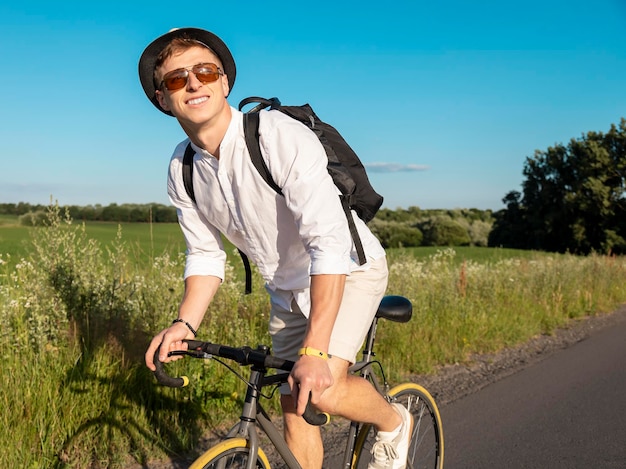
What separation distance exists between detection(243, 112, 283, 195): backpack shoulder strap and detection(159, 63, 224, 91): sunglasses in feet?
0.71

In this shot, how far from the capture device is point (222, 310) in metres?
5.77

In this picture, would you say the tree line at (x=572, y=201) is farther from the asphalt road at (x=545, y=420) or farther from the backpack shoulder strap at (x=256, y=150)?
the backpack shoulder strap at (x=256, y=150)

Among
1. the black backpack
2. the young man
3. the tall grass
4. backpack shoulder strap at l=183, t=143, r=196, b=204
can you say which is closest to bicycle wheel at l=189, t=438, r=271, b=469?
the young man

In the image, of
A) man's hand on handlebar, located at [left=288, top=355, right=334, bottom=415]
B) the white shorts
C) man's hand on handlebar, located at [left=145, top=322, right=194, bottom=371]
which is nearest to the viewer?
man's hand on handlebar, located at [left=288, top=355, right=334, bottom=415]

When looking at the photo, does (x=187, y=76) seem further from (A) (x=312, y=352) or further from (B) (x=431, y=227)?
(B) (x=431, y=227)

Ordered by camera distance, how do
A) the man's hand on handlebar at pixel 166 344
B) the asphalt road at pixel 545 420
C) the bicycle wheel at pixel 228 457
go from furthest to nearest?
the asphalt road at pixel 545 420 < the man's hand on handlebar at pixel 166 344 < the bicycle wheel at pixel 228 457

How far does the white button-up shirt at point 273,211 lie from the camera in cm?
225

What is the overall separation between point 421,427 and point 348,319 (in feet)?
4.16

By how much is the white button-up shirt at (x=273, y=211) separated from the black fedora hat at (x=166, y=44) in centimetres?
22

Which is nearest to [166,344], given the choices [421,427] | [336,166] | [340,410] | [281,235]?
[281,235]

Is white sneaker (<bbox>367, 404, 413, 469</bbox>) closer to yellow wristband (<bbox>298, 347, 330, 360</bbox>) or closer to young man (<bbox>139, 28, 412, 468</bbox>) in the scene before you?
young man (<bbox>139, 28, 412, 468</bbox>)

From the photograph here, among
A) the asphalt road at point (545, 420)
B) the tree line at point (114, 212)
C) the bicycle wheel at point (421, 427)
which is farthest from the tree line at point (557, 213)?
the bicycle wheel at point (421, 427)

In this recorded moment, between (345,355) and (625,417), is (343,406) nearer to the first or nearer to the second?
(345,355)

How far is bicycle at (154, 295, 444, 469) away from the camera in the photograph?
6.92ft
